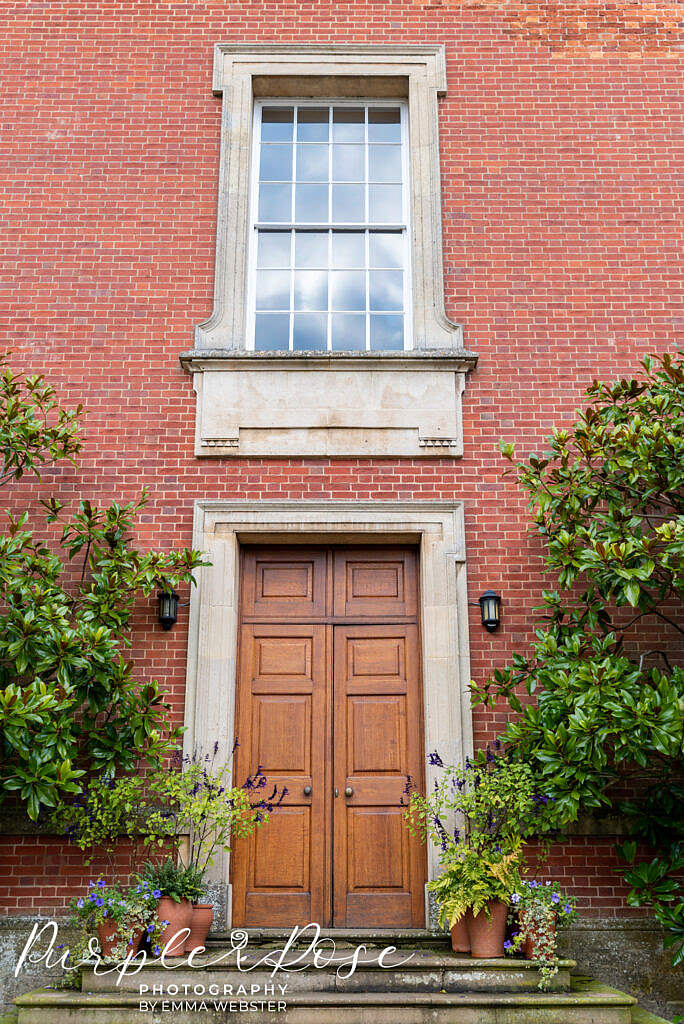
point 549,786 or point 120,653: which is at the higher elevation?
point 120,653

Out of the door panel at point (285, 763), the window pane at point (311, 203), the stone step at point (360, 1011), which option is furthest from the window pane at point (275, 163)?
the stone step at point (360, 1011)

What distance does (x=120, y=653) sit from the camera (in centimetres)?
691

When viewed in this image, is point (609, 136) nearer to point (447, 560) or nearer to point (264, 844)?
point (447, 560)

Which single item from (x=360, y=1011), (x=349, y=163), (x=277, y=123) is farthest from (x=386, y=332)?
(x=360, y=1011)

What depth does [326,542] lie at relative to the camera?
736cm

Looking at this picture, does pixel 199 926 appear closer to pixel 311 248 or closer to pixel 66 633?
pixel 66 633

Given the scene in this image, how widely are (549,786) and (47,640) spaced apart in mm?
3206

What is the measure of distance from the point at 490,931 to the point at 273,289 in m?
5.11

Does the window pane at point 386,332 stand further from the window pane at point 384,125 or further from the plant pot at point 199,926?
the plant pot at point 199,926

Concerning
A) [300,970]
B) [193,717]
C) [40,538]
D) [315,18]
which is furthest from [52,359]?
[300,970]

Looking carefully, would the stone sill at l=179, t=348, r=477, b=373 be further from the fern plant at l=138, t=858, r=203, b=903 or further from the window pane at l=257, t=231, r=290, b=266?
the fern plant at l=138, t=858, r=203, b=903

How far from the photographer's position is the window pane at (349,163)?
27.7ft

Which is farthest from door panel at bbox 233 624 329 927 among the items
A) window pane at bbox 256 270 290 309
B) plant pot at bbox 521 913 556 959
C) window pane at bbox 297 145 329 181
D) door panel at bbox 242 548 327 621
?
window pane at bbox 297 145 329 181

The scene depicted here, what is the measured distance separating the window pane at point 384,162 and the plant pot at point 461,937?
19.3 feet
